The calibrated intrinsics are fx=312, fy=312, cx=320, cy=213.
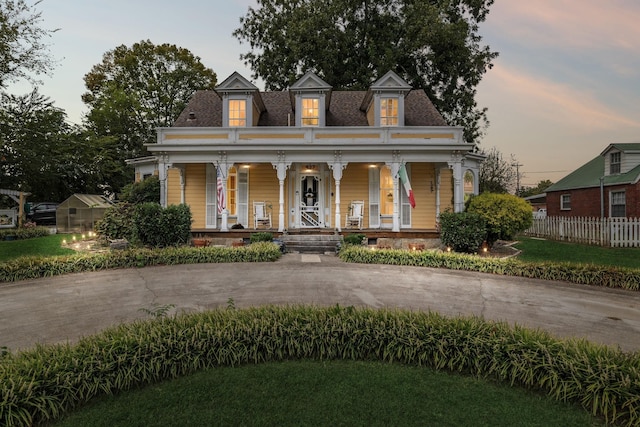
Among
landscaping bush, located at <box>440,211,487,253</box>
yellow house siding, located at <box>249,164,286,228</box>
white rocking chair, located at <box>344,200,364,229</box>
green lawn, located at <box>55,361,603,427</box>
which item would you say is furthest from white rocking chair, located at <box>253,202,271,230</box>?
green lawn, located at <box>55,361,603,427</box>

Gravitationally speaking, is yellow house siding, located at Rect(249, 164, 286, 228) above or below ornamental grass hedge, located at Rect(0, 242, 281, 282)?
above

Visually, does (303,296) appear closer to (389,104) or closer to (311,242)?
(311,242)

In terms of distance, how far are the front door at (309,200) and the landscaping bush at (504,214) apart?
693 cm

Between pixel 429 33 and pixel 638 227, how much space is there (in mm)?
15299

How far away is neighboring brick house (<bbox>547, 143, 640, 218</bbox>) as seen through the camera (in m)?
17.1

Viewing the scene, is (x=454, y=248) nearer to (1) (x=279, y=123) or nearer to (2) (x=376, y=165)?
(2) (x=376, y=165)

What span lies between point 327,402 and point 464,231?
32.6 ft

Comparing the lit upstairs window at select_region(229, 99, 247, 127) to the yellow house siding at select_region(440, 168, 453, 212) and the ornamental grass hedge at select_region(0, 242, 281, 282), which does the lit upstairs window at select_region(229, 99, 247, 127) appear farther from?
the yellow house siding at select_region(440, 168, 453, 212)

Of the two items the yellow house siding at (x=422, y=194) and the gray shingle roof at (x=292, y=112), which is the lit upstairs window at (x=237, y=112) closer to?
the gray shingle roof at (x=292, y=112)

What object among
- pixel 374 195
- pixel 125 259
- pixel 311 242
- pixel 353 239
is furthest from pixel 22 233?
pixel 374 195

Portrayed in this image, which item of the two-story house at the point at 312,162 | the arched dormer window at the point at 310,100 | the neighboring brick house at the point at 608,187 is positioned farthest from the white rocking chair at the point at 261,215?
the neighboring brick house at the point at 608,187

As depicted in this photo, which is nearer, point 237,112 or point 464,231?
point 464,231

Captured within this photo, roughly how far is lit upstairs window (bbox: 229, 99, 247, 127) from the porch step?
6.17m

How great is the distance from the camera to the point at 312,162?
551 inches
